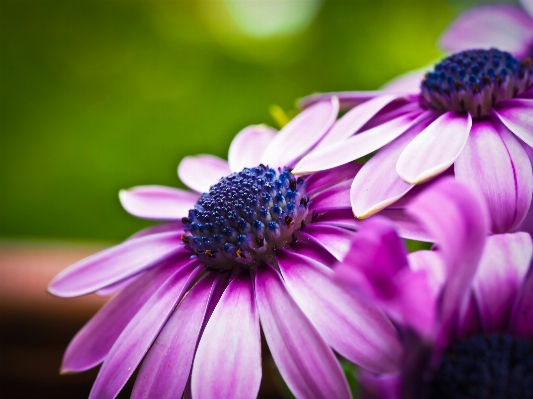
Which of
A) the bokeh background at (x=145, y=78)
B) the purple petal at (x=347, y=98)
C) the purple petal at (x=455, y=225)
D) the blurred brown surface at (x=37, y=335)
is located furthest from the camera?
the bokeh background at (x=145, y=78)

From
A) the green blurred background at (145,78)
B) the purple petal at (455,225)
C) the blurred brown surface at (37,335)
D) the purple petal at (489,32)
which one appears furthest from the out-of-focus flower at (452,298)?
the green blurred background at (145,78)

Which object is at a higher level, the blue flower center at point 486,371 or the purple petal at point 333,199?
the purple petal at point 333,199

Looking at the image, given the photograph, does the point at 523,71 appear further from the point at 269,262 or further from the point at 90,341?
the point at 90,341

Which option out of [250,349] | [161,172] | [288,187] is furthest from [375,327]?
[161,172]

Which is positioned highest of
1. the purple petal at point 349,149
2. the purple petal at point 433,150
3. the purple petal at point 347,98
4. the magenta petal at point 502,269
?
the purple petal at point 347,98

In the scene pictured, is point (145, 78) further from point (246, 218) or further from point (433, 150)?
point (433, 150)

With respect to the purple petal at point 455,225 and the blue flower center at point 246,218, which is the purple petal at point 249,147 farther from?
the purple petal at point 455,225

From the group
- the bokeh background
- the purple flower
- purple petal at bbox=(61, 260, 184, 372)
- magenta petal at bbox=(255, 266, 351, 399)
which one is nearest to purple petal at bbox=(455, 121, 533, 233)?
the purple flower
